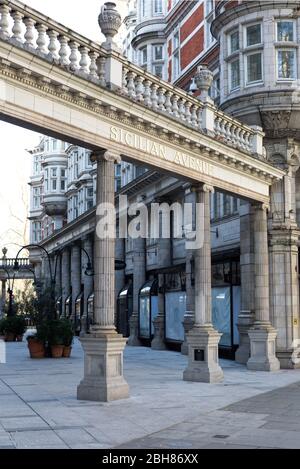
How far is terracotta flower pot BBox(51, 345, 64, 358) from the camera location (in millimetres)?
25109

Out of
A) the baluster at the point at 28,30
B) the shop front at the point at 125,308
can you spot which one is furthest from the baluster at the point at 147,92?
the shop front at the point at 125,308

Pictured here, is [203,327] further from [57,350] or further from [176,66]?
[176,66]

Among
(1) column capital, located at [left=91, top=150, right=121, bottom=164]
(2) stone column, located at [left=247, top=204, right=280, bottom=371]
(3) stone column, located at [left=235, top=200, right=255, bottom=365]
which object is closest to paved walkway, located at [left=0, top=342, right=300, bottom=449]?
(2) stone column, located at [left=247, top=204, right=280, bottom=371]

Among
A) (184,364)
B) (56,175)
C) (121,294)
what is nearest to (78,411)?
(184,364)

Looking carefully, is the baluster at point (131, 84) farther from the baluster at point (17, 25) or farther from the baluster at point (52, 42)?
the baluster at point (17, 25)

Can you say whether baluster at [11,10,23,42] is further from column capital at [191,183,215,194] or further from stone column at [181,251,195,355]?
stone column at [181,251,195,355]

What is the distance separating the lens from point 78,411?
12.1 metres

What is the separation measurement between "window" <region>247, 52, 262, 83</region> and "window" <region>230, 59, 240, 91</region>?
478mm

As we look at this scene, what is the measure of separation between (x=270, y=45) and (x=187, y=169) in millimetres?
7924

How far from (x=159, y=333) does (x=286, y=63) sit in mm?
13659

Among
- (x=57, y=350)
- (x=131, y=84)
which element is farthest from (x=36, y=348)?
(x=131, y=84)

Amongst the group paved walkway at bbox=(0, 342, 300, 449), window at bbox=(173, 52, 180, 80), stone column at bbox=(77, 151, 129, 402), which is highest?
window at bbox=(173, 52, 180, 80)

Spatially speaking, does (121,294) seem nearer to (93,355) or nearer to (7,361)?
(7,361)

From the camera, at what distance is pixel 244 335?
2272 centimetres
